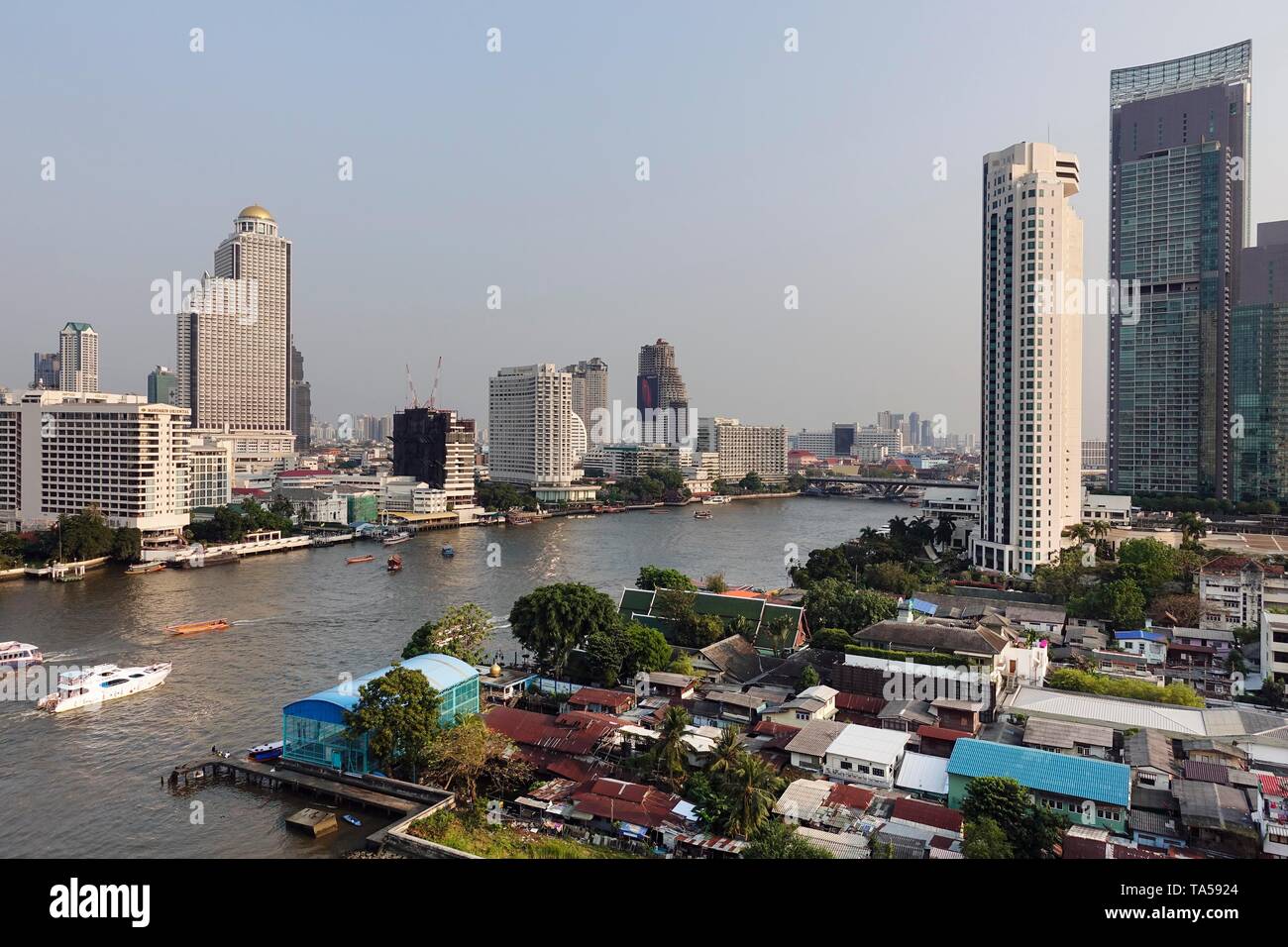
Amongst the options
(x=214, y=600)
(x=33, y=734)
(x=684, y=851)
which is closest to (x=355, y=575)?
(x=214, y=600)

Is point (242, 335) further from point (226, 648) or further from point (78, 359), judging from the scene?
point (226, 648)

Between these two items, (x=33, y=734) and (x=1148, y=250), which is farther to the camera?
(x=1148, y=250)

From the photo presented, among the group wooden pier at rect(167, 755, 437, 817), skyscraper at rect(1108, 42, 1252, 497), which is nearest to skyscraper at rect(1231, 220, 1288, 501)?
skyscraper at rect(1108, 42, 1252, 497)

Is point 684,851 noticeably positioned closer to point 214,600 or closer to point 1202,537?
point 214,600

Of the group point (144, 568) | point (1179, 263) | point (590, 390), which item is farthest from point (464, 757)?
point (590, 390)

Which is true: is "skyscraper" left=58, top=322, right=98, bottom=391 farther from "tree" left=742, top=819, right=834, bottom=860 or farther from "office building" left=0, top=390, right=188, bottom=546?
"tree" left=742, top=819, right=834, bottom=860

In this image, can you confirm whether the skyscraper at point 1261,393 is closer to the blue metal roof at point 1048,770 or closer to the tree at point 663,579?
the tree at point 663,579

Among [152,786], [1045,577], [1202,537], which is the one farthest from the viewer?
[1202,537]
